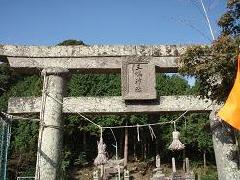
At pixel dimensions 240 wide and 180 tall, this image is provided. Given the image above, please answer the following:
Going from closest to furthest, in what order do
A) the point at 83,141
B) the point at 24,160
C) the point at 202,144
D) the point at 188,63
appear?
the point at 188,63 → the point at 24,160 → the point at 202,144 → the point at 83,141

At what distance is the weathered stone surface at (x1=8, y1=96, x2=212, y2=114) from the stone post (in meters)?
0.24

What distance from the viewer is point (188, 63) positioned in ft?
19.1

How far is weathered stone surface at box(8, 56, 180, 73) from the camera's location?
276 inches

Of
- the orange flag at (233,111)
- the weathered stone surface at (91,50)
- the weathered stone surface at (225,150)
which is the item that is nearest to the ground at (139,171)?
the weathered stone surface at (225,150)

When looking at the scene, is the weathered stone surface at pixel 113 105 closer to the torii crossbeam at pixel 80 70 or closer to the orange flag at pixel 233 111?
the torii crossbeam at pixel 80 70

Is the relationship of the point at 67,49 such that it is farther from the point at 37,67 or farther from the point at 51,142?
the point at 51,142

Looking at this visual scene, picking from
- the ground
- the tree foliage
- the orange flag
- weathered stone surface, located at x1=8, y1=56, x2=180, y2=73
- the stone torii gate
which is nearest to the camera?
the orange flag

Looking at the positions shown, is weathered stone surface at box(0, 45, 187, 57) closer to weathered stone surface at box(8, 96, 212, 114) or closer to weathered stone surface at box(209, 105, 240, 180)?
weathered stone surface at box(8, 96, 212, 114)

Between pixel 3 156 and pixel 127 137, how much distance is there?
65.3 feet

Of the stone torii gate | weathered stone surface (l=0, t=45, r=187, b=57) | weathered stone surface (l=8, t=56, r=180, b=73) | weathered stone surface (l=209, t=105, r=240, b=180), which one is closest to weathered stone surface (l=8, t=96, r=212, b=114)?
the stone torii gate

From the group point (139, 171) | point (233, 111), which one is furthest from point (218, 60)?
point (139, 171)

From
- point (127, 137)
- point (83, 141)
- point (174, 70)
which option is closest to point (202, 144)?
point (127, 137)

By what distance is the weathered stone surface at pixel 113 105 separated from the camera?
686 centimetres

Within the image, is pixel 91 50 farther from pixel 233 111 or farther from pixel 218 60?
pixel 233 111
